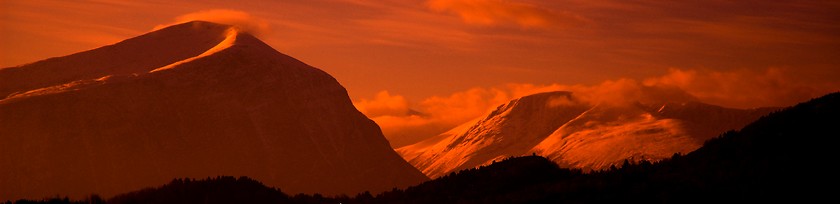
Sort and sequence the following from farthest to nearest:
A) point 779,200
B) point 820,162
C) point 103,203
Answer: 1. point 103,203
2. point 820,162
3. point 779,200

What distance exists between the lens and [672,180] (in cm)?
4769

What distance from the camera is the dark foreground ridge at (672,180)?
144ft

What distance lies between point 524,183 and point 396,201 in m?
7.38

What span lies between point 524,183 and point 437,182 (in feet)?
17.1

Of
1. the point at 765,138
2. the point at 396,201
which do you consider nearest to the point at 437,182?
the point at 396,201

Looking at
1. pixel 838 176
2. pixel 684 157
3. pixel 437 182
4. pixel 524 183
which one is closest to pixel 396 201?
pixel 437 182

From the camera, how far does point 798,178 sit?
43406 mm

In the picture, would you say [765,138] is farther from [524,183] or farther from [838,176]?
[524,183]

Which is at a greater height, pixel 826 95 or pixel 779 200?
pixel 826 95

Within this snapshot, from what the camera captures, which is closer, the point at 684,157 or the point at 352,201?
the point at 684,157

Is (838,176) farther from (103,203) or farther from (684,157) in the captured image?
(103,203)

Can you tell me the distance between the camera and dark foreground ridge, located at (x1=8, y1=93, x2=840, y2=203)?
43906 mm

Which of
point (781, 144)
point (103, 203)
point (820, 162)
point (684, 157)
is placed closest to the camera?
point (820, 162)

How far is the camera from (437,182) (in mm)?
A: 59312
